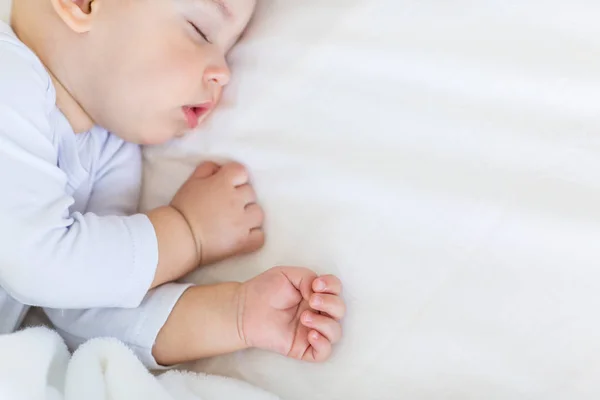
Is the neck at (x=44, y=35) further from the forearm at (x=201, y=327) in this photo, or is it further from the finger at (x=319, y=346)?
the finger at (x=319, y=346)

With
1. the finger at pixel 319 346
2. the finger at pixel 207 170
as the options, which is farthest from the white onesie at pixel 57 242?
the finger at pixel 319 346

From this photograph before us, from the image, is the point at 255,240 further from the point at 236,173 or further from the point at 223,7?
the point at 223,7

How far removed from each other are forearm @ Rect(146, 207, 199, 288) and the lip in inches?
5.1

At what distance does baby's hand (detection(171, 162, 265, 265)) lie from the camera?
879 mm

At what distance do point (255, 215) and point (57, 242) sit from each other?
0.25 metres

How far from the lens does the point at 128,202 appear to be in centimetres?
98

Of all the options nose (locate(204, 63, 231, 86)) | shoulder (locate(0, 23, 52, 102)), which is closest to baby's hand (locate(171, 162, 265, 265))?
nose (locate(204, 63, 231, 86))

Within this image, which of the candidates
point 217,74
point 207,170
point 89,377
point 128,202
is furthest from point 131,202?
point 89,377

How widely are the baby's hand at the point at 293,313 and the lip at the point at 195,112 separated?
0.26 meters

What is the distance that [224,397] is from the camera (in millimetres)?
753

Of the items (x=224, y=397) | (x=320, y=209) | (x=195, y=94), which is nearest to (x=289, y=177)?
(x=320, y=209)

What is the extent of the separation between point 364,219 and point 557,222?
0.22 meters

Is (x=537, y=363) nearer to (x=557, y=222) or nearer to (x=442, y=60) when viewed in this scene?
(x=557, y=222)

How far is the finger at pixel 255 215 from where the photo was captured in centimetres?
88
